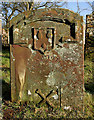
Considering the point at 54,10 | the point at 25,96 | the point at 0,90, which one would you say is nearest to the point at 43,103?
the point at 25,96

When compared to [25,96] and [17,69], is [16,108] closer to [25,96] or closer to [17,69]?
[25,96]

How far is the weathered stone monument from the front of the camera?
2896 millimetres

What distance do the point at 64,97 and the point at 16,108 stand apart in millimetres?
1074

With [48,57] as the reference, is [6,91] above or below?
below

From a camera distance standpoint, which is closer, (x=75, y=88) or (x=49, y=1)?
(x=75, y=88)

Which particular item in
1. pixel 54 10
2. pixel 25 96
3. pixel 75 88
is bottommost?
pixel 25 96

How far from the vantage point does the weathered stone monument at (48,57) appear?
2.90 meters

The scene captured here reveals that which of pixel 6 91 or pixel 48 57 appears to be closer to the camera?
pixel 48 57

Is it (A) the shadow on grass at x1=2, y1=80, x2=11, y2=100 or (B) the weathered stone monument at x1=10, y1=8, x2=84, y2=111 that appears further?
(A) the shadow on grass at x1=2, y1=80, x2=11, y2=100

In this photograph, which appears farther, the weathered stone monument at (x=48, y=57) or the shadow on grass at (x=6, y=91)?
the shadow on grass at (x=6, y=91)

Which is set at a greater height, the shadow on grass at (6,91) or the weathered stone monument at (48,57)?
the weathered stone monument at (48,57)

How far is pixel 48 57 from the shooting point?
3.00 m

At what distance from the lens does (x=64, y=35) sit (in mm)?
2908

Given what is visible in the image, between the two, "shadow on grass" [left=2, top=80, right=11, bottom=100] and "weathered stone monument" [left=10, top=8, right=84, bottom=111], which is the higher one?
"weathered stone monument" [left=10, top=8, right=84, bottom=111]
